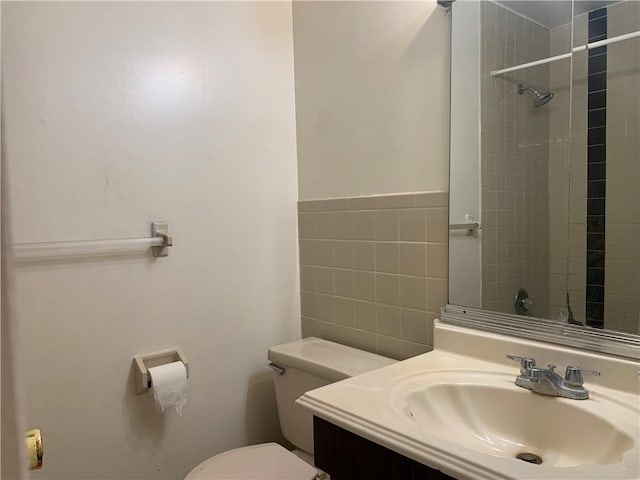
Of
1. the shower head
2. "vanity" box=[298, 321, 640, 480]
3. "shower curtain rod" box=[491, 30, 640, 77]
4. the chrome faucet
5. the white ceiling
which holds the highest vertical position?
the white ceiling

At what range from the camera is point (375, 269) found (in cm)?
148

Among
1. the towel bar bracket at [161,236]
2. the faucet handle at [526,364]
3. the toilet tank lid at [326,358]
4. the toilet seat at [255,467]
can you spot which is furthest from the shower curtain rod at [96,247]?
the faucet handle at [526,364]

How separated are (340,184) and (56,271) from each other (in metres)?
0.90

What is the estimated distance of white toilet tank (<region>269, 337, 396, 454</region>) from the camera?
1369 millimetres

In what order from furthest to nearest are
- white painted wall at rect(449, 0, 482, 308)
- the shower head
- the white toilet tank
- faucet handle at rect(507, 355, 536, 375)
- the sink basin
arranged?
the white toilet tank, white painted wall at rect(449, 0, 482, 308), the shower head, faucet handle at rect(507, 355, 536, 375), the sink basin

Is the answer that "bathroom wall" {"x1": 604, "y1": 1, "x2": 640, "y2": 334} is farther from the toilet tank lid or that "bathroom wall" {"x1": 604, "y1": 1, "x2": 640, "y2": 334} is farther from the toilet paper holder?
the toilet paper holder

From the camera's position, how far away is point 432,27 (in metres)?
1.30

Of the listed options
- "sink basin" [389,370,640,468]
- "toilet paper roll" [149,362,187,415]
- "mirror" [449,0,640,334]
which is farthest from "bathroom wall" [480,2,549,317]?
"toilet paper roll" [149,362,187,415]

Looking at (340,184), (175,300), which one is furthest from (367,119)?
(175,300)

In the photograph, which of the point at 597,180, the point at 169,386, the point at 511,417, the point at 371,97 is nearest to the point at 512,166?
the point at 597,180

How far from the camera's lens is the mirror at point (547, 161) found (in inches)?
41.1

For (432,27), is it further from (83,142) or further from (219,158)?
(83,142)

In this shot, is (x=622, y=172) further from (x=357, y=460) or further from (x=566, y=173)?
(x=357, y=460)

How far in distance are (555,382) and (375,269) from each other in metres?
0.64
